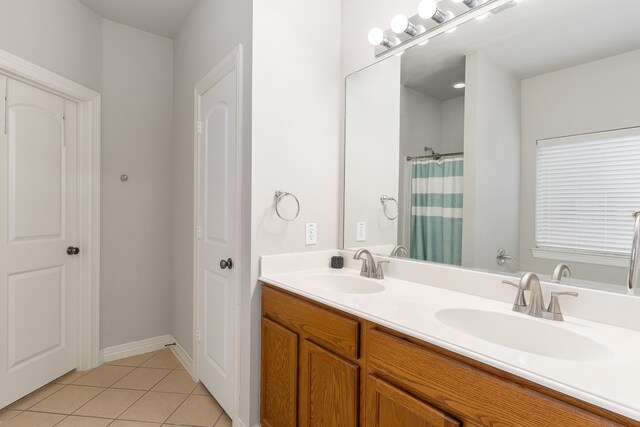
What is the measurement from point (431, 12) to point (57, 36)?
7.79 ft

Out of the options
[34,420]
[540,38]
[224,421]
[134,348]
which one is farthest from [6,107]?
[540,38]

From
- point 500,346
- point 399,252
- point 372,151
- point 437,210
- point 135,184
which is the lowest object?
point 500,346

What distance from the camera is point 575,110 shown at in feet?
3.74

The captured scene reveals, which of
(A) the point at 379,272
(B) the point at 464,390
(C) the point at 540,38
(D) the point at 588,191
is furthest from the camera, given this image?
(A) the point at 379,272

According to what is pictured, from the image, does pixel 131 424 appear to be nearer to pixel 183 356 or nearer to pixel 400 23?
pixel 183 356

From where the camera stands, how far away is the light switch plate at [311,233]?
189 cm

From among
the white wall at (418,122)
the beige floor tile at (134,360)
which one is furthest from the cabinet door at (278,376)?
the beige floor tile at (134,360)

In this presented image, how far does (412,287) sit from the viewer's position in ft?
4.92

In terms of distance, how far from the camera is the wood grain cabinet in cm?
72

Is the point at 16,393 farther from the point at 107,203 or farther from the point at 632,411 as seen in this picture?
the point at 632,411

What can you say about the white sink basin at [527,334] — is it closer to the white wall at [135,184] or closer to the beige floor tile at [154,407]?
the beige floor tile at [154,407]

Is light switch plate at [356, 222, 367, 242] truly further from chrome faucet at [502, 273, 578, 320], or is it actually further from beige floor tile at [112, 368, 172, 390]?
beige floor tile at [112, 368, 172, 390]

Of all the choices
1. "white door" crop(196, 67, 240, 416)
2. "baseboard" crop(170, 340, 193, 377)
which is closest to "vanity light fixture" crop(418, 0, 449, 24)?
"white door" crop(196, 67, 240, 416)

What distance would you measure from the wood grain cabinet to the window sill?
636mm
